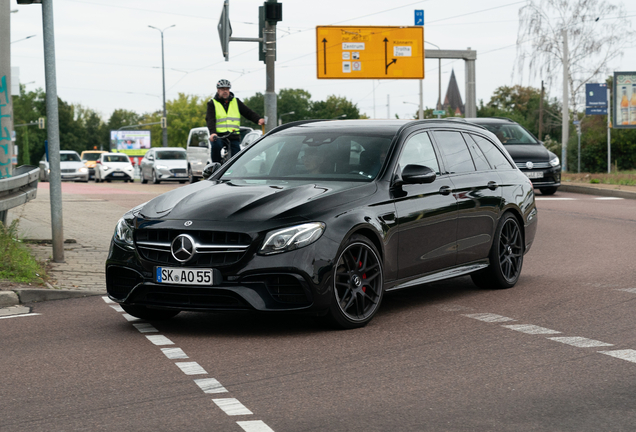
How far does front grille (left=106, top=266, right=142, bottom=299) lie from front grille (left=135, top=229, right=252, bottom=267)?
0.26m

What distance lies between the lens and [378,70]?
37.0 metres

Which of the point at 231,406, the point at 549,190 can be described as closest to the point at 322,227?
the point at 231,406

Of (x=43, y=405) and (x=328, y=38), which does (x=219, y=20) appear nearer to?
(x=43, y=405)

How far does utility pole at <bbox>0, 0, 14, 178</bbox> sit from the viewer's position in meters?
11.4

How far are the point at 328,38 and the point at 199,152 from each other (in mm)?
6757

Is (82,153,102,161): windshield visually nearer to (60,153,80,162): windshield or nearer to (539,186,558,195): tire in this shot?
(60,153,80,162): windshield

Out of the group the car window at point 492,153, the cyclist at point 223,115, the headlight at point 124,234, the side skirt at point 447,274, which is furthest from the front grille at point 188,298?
the cyclist at point 223,115

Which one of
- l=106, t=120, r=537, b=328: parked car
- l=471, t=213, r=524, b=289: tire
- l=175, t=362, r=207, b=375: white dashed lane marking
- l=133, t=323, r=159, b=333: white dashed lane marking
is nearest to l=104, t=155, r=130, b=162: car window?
l=106, t=120, r=537, b=328: parked car

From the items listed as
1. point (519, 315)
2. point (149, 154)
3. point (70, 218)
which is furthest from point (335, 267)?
point (149, 154)

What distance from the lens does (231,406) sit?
4.77 m

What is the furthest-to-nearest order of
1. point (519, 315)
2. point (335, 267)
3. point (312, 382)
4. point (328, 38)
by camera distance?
Answer: 1. point (328, 38)
2. point (519, 315)
3. point (335, 267)
4. point (312, 382)

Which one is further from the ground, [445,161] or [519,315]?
[445,161]

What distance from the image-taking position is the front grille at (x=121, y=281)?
6.87 metres

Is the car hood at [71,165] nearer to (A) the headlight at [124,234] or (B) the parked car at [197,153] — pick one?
(B) the parked car at [197,153]
